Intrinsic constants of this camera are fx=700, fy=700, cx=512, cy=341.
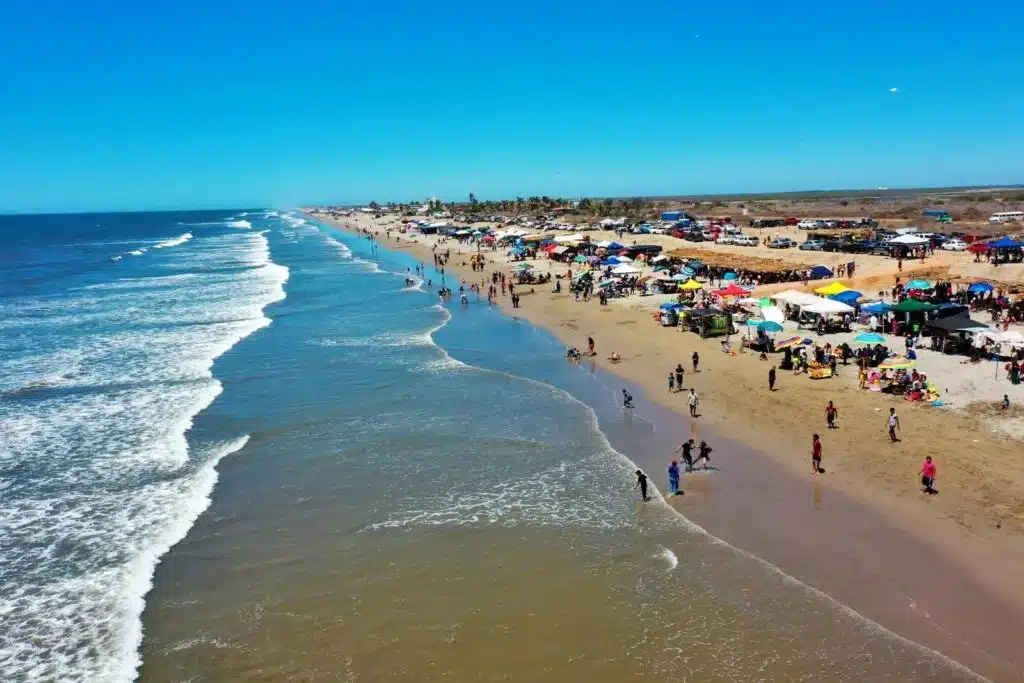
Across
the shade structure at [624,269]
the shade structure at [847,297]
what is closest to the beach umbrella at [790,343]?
the shade structure at [847,297]

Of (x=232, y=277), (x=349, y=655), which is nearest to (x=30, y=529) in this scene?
(x=349, y=655)

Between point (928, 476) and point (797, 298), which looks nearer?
point (928, 476)

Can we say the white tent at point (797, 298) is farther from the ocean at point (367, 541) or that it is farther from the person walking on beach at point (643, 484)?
the person walking on beach at point (643, 484)

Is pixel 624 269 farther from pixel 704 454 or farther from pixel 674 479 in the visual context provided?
pixel 674 479

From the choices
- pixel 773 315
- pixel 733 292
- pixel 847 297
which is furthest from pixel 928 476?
pixel 733 292

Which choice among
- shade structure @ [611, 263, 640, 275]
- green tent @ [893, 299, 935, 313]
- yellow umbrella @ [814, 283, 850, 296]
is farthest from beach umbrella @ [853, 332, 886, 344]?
shade structure @ [611, 263, 640, 275]

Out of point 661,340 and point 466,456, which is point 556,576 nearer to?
point 466,456

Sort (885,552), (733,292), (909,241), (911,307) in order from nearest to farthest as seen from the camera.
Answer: (885,552)
(911,307)
(733,292)
(909,241)
